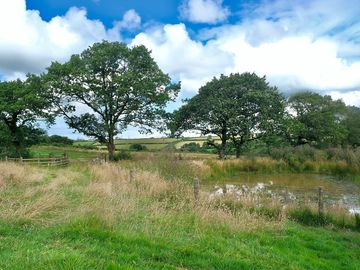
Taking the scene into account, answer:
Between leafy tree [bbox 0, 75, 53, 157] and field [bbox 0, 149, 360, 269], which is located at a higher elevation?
leafy tree [bbox 0, 75, 53, 157]

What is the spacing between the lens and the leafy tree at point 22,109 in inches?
1407

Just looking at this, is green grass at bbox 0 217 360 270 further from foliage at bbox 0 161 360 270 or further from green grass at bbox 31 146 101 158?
green grass at bbox 31 146 101 158

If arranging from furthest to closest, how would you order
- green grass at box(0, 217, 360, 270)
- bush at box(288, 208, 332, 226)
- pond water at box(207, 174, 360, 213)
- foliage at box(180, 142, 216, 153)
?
foliage at box(180, 142, 216, 153) → pond water at box(207, 174, 360, 213) → bush at box(288, 208, 332, 226) → green grass at box(0, 217, 360, 270)

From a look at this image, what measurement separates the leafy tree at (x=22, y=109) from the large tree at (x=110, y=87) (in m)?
1.65

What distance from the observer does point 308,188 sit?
21.8 m

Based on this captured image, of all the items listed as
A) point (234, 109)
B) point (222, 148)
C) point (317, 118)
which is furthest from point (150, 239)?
point (317, 118)

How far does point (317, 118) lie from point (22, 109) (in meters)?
34.8

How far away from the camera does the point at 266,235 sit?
891cm

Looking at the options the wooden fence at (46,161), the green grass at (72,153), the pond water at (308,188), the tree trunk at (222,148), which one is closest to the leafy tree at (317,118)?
the tree trunk at (222,148)

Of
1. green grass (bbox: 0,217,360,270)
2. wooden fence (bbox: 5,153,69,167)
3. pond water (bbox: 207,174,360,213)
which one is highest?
wooden fence (bbox: 5,153,69,167)

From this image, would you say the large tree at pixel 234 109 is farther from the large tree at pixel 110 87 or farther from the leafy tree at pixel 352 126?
the leafy tree at pixel 352 126

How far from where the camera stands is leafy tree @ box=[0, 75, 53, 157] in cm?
3575

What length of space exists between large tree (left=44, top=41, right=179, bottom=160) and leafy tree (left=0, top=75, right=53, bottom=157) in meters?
1.65

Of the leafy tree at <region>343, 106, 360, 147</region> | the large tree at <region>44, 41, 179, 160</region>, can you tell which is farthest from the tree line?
the leafy tree at <region>343, 106, 360, 147</region>
